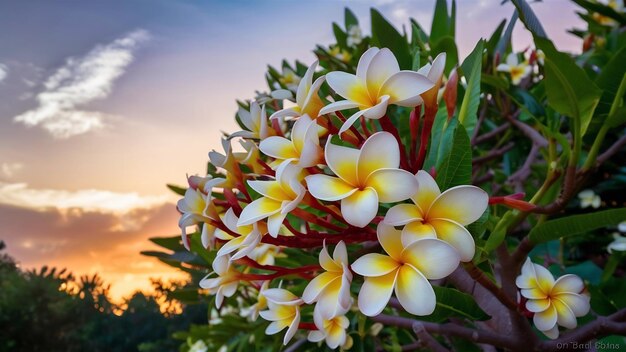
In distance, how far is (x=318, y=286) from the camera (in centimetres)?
50

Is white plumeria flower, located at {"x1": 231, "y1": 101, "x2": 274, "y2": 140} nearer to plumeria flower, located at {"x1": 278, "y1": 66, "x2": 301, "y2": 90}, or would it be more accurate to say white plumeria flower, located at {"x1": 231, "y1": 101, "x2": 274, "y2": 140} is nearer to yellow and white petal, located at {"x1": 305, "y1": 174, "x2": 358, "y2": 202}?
yellow and white petal, located at {"x1": 305, "y1": 174, "x2": 358, "y2": 202}

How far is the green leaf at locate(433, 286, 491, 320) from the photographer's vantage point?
64cm

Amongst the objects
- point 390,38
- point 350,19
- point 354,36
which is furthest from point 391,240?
point 350,19

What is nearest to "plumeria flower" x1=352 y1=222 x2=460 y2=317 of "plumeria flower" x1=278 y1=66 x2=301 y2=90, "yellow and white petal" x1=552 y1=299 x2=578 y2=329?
"yellow and white petal" x1=552 y1=299 x2=578 y2=329

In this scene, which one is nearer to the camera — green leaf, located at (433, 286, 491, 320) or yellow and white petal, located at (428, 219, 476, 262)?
yellow and white petal, located at (428, 219, 476, 262)

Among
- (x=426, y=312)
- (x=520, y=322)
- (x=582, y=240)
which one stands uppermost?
(x=426, y=312)

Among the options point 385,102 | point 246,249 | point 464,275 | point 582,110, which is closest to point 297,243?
point 246,249

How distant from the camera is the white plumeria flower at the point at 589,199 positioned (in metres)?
1.39

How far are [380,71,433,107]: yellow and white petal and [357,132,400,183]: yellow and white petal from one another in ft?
0.19

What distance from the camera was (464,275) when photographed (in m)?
0.69

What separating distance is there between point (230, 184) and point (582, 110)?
0.47m

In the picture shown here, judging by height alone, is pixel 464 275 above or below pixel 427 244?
below

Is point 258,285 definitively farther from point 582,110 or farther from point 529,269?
point 582,110

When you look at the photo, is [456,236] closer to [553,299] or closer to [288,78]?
[553,299]
